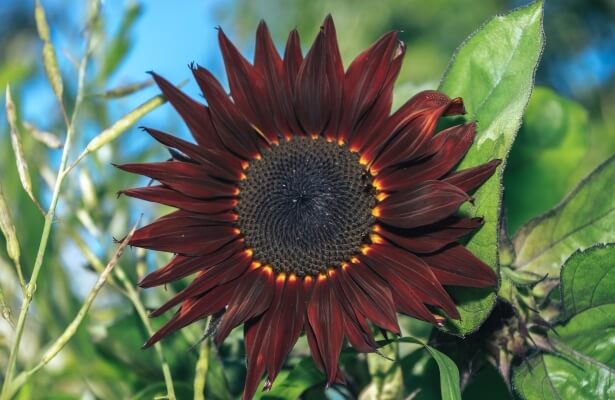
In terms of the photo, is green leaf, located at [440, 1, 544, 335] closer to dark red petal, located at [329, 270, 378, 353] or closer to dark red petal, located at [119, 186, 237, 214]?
dark red petal, located at [329, 270, 378, 353]

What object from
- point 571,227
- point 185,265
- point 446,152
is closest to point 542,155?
point 571,227

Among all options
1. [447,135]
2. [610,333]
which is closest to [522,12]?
[447,135]

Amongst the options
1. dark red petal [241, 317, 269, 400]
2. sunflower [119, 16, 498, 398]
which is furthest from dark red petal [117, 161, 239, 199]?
dark red petal [241, 317, 269, 400]

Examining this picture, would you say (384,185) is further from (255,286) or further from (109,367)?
(109,367)

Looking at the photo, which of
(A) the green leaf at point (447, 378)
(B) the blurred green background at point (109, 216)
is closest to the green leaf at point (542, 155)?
(B) the blurred green background at point (109, 216)

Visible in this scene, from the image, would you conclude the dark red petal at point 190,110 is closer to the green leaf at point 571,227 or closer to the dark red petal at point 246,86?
the dark red petal at point 246,86

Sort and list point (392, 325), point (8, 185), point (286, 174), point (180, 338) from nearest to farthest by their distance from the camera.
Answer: point (392, 325), point (286, 174), point (180, 338), point (8, 185)

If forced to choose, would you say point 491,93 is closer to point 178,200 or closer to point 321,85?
point 321,85
